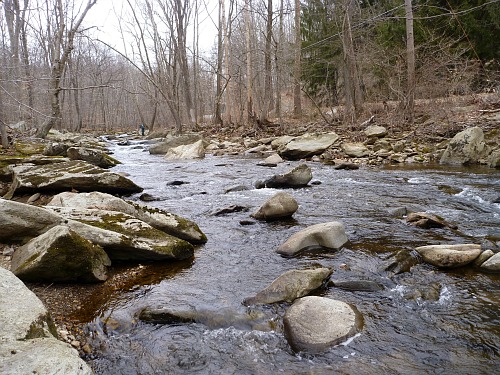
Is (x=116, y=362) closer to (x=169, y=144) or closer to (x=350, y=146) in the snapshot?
(x=350, y=146)

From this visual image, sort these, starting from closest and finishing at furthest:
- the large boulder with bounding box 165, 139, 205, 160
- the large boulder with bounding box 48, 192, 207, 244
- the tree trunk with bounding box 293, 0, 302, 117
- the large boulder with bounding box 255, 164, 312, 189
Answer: the large boulder with bounding box 48, 192, 207, 244 → the large boulder with bounding box 255, 164, 312, 189 → the large boulder with bounding box 165, 139, 205, 160 → the tree trunk with bounding box 293, 0, 302, 117

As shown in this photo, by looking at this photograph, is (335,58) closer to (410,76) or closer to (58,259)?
(410,76)

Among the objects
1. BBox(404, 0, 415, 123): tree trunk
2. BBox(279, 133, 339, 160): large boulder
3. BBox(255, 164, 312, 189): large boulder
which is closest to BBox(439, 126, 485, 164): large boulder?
BBox(404, 0, 415, 123): tree trunk

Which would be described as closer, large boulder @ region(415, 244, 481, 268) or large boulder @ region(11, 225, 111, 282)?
large boulder @ region(11, 225, 111, 282)

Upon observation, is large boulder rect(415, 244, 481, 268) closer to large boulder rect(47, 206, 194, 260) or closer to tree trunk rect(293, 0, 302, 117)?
large boulder rect(47, 206, 194, 260)

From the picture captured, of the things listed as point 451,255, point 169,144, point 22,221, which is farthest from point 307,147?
point 22,221

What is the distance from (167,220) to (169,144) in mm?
13436

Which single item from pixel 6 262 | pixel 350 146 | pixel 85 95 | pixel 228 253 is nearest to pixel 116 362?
pixel 6 262

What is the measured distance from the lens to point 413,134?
13984 mm

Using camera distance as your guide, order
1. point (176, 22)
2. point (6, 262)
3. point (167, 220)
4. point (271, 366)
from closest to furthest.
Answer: point (271, 366) → point (6, 262) → point (167, 220) → point (176, 22)

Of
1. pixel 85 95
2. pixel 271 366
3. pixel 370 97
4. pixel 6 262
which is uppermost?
pixel 85 95

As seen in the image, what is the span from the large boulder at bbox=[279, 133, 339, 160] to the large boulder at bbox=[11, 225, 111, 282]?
10.7 m

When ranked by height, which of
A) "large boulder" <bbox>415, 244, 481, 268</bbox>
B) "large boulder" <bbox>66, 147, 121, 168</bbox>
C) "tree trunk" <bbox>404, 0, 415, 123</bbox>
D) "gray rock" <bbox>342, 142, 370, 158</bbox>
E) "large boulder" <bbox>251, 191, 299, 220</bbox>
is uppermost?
"tree trunk" <bbox>404, 0, 415, 123</bbox>

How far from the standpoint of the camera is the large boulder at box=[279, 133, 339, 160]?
1395cm
